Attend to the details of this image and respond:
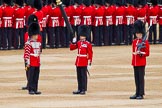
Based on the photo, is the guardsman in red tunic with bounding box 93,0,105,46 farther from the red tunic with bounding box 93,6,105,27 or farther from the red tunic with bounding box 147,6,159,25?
the red tunic with bounding box 147,6,159,25

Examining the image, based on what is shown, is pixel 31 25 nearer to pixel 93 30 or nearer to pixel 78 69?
pixel 78 69

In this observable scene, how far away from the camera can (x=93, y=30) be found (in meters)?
30.7

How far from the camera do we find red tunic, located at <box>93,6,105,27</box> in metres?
29.7

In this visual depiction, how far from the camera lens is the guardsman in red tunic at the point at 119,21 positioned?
30.3 metres

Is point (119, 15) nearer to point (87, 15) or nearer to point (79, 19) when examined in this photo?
point (87, 15)

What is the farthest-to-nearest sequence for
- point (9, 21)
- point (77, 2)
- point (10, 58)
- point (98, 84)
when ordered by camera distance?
point (77, 2)
point (9, 21)
point (10, 58)
point (98, 84)

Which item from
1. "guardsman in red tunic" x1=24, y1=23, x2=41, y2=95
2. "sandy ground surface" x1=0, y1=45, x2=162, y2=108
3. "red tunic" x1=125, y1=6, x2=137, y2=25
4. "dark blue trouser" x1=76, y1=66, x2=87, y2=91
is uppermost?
"red tunic" x1=125, y1=6, x2=137, y2=25

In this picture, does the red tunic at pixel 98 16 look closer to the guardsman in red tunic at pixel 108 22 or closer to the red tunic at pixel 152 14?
the guardsman in red tunic at pixel 108 22

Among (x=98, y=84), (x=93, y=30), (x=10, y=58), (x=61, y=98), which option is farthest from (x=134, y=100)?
(x=93, y=30)

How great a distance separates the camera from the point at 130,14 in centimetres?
3044

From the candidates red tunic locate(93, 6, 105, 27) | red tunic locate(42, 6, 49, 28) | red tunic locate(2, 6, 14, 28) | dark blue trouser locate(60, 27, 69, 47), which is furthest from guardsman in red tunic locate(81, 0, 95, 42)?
red tunic locate(2, 6, 14, 28)

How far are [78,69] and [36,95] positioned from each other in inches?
50.4

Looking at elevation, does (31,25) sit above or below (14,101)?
above

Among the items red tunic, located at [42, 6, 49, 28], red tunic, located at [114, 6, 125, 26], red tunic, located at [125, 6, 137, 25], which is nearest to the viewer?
red tunic, located at [42, 6, 49, 28]
